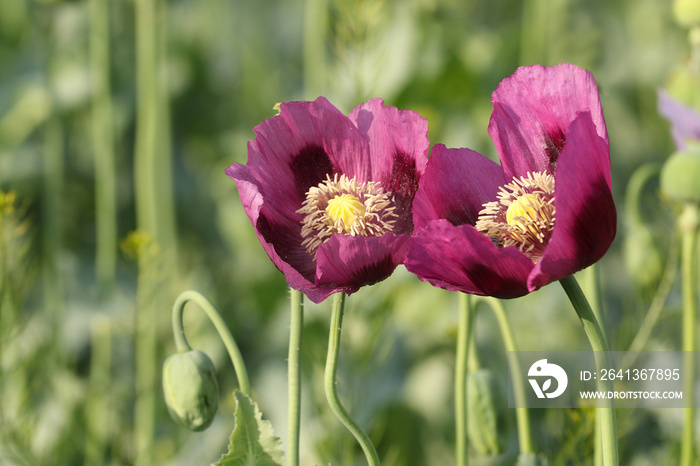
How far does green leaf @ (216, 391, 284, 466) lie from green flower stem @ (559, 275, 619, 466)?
0.18 metres

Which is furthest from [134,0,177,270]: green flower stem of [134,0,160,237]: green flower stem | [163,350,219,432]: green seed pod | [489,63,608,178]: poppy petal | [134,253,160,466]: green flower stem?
[489,63,608,178]: poppy petal

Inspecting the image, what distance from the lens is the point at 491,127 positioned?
0.47m

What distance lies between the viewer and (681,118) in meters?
0.72

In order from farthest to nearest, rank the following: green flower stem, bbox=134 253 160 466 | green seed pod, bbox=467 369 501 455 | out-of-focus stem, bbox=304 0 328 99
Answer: out-of-focus stem, bbox=304 0 328 99, green flower stem, bbox=134 253 160 466, green seed pod, bbox=467 369 501 455

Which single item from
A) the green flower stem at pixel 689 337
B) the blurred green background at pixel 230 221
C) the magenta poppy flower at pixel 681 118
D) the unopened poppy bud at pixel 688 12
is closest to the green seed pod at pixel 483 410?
the blurred green background at pixel 230 221

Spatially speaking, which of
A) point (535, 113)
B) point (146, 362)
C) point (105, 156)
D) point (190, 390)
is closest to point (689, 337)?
point (535, 113)

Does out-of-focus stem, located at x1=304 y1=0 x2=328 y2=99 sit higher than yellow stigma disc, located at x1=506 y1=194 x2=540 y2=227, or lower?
higher

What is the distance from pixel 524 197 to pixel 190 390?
0.81 ft

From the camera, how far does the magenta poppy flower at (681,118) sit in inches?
27.9

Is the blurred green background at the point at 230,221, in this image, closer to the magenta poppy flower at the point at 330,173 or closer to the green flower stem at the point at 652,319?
the green flower stem at the point at 652,319

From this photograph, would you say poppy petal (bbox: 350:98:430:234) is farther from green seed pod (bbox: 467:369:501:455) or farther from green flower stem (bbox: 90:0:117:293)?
green flower stem (bbox: 90:0:117:293)

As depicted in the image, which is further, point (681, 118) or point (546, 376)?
point (681, 118)

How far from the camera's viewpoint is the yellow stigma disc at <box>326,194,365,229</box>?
0.47 m

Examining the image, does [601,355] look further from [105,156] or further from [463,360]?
[105,156]
